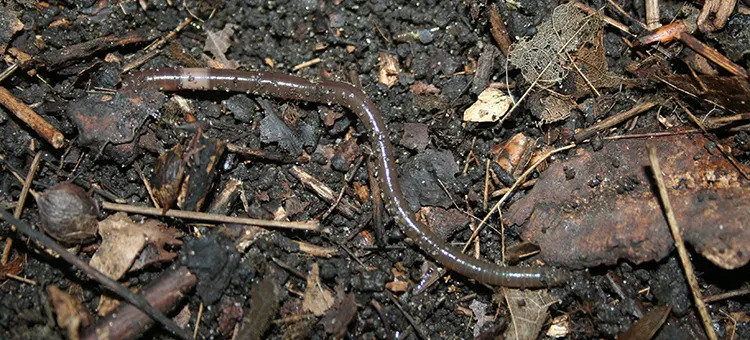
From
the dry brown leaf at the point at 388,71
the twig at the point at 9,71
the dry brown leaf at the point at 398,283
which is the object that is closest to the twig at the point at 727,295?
the dry brown leaf at the point at 398,283

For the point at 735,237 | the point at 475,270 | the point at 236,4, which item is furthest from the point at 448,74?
the point at 735,237

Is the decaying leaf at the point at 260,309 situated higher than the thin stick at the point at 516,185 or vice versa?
the thin stick at the point at 516,185

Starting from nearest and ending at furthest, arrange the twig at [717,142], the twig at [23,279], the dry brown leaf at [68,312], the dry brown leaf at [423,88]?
1. the dry brown leaf at [68,312]
2. the twig at [23,279]
3. the twig at [717,142]
4. the dry brown leaf at [423,88]

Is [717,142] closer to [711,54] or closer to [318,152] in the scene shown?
[711,54]

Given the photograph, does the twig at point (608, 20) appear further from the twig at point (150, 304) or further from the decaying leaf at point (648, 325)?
the twig at point (150, 304)

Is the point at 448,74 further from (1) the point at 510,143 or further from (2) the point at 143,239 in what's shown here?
(2) the point at 143,239

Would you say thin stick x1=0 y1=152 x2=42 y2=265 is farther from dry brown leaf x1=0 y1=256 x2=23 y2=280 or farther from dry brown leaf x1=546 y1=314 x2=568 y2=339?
dry brown leaf x1=546 y1=314 x2=568 y2=339
